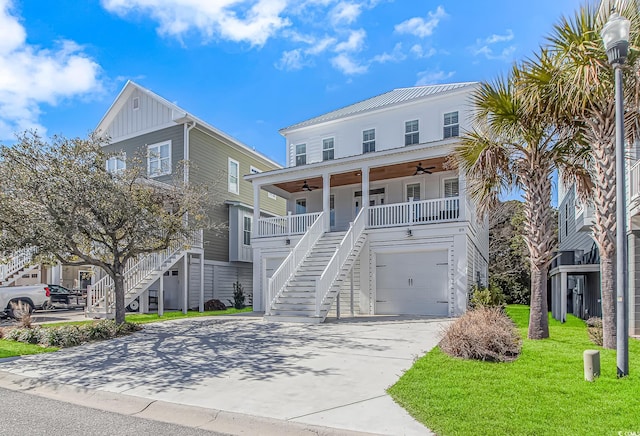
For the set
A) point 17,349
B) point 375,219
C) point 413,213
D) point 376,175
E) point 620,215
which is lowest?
point 17,349

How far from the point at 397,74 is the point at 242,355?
18596 mm

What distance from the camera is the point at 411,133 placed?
19.2 meters

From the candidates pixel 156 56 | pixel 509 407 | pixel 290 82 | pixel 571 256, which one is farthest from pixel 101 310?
pixel 571 256

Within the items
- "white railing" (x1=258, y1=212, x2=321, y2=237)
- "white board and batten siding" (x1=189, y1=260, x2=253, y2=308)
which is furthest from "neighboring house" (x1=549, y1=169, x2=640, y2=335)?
"white board and batten siding" (x1=189, y1=260, x2=253, y2=308)

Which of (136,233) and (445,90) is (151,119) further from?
(445,90)

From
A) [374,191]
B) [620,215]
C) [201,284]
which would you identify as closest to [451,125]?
[374,191]

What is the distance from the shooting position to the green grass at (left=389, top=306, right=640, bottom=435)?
441 centimetres

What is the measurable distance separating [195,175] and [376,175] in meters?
8.77

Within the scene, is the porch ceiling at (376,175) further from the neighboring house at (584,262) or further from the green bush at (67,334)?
the green bush at (67,334)

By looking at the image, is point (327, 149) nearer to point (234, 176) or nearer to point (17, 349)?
point (234, 176)

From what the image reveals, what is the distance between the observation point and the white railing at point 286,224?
18531 mm

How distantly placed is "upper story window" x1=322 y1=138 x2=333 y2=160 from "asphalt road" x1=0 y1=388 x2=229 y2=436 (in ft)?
54.3

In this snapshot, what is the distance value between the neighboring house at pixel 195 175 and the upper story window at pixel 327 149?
14.3ft

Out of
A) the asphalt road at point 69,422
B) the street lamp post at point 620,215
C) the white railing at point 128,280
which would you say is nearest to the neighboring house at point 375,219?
the white railing at point 128,280
